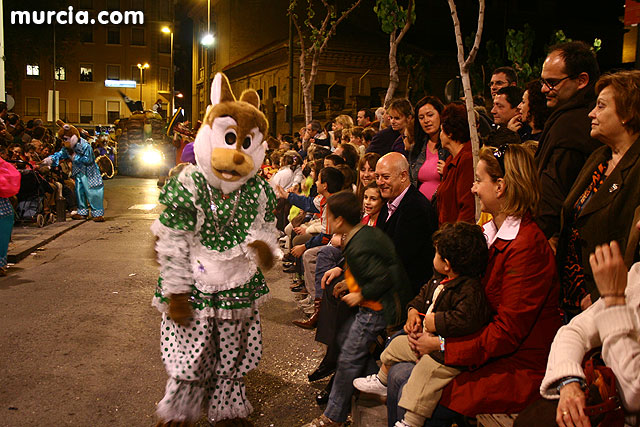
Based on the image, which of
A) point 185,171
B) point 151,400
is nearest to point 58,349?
point 151,400

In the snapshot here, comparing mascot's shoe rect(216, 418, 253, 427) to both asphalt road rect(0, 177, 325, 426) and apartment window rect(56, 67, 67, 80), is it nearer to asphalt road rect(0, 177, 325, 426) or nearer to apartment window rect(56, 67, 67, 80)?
asphalt road rect(0, 177, 325, 426)

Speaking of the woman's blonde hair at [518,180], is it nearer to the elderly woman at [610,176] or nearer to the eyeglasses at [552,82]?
the elderly woman at [610,176]

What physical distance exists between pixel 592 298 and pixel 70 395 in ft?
12.6

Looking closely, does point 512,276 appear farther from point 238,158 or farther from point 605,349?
point 238,158

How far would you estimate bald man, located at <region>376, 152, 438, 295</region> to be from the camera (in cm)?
477

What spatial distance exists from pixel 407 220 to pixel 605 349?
229cm

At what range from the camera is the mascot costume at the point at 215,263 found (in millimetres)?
4020

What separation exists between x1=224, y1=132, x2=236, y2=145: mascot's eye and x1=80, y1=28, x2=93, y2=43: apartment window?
6521cm

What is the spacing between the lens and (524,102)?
5230 mm

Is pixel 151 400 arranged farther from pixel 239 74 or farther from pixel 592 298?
pixel 239 74

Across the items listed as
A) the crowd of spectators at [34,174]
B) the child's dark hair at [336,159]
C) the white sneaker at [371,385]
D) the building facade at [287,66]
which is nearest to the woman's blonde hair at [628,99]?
the white sneaker at [371,385]

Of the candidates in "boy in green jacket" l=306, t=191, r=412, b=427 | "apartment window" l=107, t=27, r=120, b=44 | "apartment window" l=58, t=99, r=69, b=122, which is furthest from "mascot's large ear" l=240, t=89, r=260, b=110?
"apartment window" l=107, t=27, r=120, b=44

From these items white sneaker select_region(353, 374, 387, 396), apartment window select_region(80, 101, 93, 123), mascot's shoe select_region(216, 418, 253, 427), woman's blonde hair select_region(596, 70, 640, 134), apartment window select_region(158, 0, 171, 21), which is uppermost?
apartment window select_region(158, 0, 171, 21)

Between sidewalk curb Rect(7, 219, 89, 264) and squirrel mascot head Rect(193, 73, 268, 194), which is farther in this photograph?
sidewalk curb Rect(7, 219, 89, 264)
